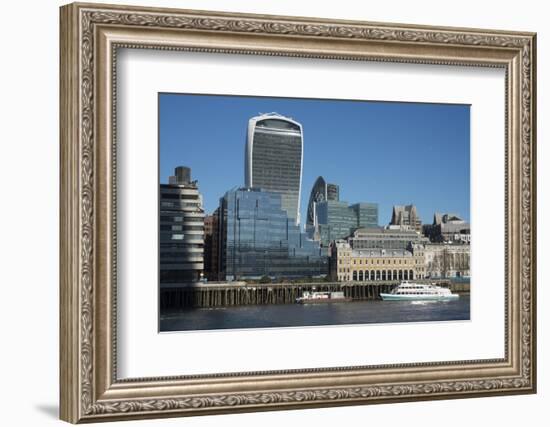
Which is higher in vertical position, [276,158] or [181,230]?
[276,158]

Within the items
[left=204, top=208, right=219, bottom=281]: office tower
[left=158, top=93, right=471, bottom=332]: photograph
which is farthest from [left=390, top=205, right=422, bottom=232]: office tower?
[left=204, top=208, right=219, bottom=281]: office tower

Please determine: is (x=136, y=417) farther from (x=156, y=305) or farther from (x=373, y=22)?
(x=373, y=22)

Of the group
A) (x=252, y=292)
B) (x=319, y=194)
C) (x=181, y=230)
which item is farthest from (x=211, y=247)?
(x=319, y=194)

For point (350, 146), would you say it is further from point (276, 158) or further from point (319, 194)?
point (276, 158)

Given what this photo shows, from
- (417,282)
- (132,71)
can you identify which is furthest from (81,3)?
(417,282)

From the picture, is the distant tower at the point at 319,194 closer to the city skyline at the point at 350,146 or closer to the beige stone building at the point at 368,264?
the city skyline at the point at 350,146

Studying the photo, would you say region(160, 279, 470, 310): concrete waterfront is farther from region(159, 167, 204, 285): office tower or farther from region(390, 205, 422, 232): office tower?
region(390, 205, 422, 232): office tower

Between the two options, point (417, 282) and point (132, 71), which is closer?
point (132, 71)

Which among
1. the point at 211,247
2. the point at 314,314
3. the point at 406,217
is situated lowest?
the point at 314,314
